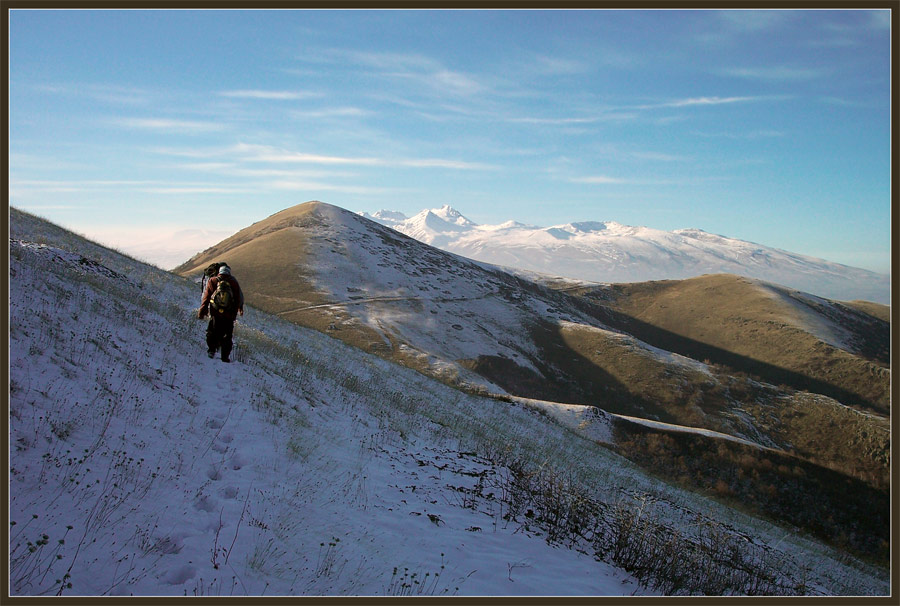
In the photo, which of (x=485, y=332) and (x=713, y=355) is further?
(x=713, y=355)

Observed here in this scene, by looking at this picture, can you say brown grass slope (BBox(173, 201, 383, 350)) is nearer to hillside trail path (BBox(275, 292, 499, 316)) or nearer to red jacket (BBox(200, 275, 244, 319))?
hillside trail path (BBox(275, 292, 499, 316))

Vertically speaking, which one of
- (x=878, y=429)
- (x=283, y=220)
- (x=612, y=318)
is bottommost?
(x=878, y=429)

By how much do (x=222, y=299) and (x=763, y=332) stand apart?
9690cm

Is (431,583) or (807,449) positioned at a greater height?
(431,583)

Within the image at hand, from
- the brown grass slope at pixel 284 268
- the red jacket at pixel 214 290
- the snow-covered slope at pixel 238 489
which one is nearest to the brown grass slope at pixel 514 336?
the brown grass slope at pixel 284 268

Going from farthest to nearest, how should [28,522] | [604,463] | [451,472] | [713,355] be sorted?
[713,355]
[604,463]
[451,472]
[28,522]

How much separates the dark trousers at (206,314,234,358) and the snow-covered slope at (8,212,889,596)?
1.08ft

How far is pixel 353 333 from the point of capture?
5019cm

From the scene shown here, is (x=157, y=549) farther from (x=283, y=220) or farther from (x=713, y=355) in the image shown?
(x=283, y=220)

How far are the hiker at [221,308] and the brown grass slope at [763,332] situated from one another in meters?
75.4

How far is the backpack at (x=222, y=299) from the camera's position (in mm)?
11672

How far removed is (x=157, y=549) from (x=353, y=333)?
45.4 meters

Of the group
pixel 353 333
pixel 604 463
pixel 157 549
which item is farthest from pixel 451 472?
pixel 353 333

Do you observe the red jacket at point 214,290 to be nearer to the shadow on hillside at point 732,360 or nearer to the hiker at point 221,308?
the hiker at point 221,308
